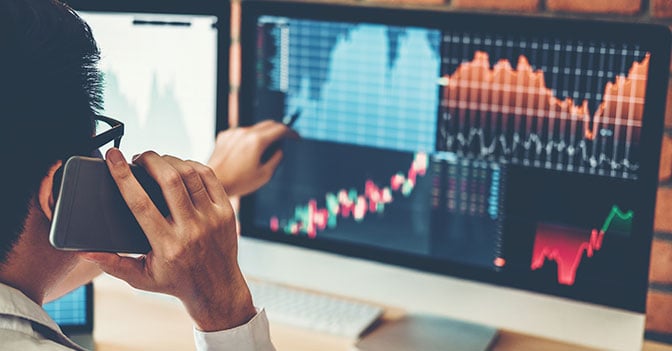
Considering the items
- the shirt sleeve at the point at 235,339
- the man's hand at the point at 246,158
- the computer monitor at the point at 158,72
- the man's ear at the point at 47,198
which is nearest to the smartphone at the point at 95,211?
the man's ear at the point at 47,198

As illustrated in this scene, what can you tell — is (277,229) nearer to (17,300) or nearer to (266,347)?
(266,347)

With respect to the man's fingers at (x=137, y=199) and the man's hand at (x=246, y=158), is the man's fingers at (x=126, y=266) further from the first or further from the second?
the man's hand at (x=246, y=158)

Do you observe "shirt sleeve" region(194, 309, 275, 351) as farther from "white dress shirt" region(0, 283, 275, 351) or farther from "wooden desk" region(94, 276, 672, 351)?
"wooden desk" region(94, 276, 672, 351)

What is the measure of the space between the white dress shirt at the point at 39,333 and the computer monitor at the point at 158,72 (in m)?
0.48

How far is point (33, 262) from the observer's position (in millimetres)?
896

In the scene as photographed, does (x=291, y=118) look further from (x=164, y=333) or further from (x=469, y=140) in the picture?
(x=164, y=333)

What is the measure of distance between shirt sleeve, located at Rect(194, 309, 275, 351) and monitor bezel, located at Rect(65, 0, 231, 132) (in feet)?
1.67

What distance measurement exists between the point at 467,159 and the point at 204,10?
46 cm

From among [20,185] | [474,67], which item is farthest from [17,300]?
[474,67]

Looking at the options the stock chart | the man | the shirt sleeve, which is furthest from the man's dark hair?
the stock chart

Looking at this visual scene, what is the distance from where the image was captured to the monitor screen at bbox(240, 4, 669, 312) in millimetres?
1290

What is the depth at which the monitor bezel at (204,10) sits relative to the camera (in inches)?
54.3

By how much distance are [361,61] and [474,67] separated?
178 millimetres

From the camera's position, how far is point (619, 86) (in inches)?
50.3
